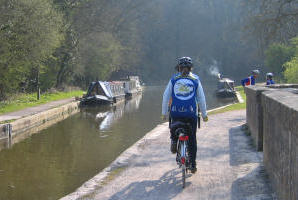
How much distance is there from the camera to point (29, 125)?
17.3 meters

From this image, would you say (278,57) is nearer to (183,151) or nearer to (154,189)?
(183,151)

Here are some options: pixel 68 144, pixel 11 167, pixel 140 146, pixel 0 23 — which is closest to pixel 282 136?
pixel 140 146

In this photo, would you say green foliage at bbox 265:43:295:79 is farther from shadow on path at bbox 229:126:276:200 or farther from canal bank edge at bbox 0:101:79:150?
shadow on path at bbox 229:126:276:200

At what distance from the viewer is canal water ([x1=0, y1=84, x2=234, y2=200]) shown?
831 cm

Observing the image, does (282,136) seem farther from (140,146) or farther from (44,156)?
(44,156)

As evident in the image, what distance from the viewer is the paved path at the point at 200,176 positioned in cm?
603

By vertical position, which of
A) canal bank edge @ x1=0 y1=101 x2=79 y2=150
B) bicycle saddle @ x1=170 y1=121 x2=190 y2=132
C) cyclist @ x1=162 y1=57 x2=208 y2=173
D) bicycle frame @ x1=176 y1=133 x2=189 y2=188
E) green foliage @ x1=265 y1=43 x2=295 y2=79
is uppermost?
green foliage @ x1=265 y1=43 x2=295 y2=79

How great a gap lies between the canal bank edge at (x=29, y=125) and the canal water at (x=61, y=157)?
17.1 inches

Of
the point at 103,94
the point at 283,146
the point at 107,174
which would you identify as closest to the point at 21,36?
the point at 103,94

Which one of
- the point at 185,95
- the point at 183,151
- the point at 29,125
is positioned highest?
the point at 185,95

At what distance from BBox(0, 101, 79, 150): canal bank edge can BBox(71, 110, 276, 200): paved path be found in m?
5.69

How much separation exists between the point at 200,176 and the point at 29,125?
37.8 feet

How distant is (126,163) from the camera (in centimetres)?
837

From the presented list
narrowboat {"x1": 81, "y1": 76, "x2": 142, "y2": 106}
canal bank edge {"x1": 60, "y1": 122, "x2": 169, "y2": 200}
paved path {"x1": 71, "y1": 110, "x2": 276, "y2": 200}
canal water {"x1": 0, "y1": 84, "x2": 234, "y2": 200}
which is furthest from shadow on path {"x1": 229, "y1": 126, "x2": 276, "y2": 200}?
narrowboat {"x1": 81, "y1": 76, "x2": 142, "y2": 106}
